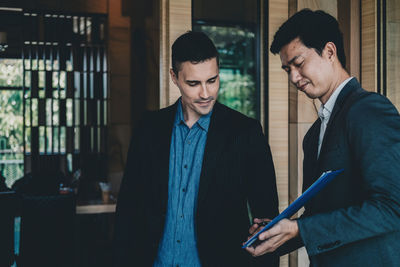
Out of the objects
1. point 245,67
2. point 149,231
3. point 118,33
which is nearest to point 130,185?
point 149,231

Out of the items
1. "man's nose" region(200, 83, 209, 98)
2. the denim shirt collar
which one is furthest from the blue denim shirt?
"man's nose" region(200, 83, 209, 98)

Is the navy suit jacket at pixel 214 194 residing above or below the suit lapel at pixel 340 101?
below

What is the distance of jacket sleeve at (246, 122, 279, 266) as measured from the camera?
5.45 ft

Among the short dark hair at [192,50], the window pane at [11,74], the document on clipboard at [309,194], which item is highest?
the window pane at [11,74]

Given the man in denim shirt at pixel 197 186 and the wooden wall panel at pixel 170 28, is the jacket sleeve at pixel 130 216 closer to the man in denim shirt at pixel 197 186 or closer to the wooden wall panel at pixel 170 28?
the man in denim shirt at pixel 197 186

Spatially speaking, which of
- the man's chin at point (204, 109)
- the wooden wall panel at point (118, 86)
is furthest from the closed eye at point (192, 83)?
the wooden wall panel at point (118, 86)

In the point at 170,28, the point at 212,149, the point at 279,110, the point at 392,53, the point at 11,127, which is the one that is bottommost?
the point at 212,149

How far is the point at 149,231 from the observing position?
1692 mm

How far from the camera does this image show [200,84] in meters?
1.70

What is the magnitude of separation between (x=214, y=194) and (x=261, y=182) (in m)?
0.21

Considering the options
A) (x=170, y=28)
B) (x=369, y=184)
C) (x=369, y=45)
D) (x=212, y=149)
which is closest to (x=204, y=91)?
(x=212, y=149)

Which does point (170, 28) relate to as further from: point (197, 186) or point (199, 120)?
point (197, 186)

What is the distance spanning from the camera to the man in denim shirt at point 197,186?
165cm

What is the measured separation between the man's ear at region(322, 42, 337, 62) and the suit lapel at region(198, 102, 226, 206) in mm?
554
